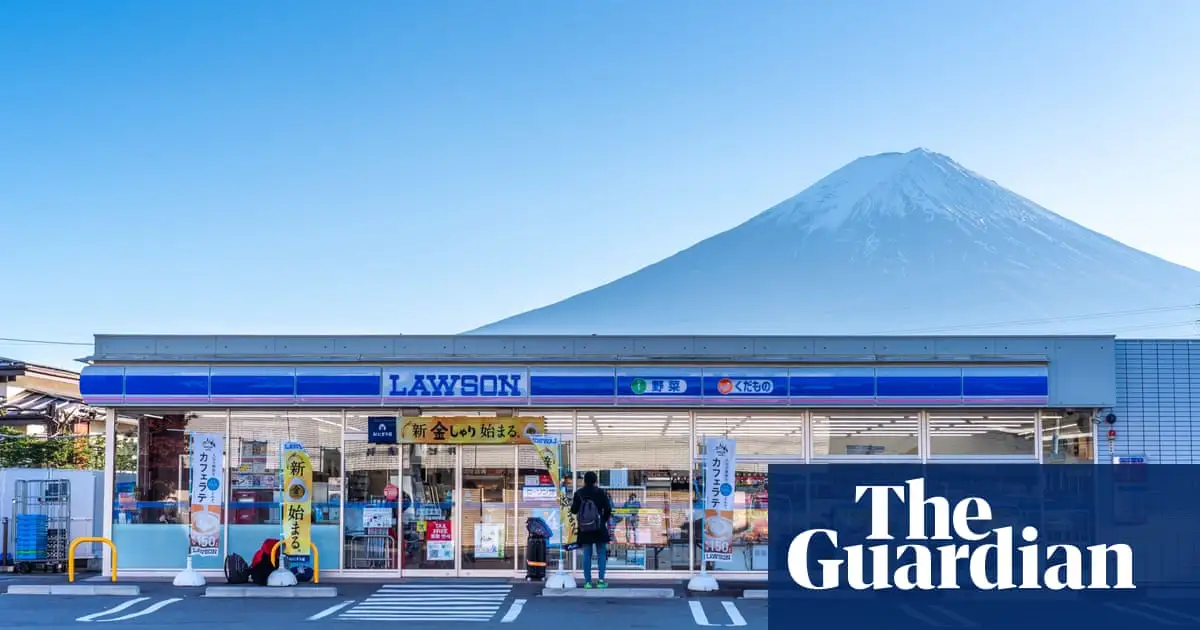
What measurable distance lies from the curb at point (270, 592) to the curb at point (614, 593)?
105 inches

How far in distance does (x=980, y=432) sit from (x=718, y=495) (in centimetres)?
385

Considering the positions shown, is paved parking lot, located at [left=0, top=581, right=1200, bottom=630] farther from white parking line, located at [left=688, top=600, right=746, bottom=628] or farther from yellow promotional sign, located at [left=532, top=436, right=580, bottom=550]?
yellow promotional sign, located at [left=532, top=436, right=580, bottom=550]

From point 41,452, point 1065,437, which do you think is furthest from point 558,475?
point 41,452

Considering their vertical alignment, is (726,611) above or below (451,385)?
below

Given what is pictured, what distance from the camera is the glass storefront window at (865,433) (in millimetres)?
17625

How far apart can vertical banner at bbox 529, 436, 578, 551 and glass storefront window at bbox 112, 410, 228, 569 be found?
4441 millimetres

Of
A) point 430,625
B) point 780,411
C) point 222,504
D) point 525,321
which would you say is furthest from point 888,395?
point 525,321

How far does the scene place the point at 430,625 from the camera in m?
12.9

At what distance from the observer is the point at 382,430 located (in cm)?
1753

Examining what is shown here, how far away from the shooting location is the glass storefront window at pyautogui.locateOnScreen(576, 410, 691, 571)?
17.6 metres

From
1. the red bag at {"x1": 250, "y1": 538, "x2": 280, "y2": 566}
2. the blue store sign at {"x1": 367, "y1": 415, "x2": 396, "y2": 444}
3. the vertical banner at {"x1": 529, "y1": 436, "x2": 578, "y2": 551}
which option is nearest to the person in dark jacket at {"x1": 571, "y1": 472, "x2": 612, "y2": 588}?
A: the vertical banner at {"x1": 529, "y1": 436, "x2": 578, "y2": 551}

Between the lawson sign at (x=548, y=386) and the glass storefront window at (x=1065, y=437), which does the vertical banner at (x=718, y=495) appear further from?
the glass storefront window at (x=1065, y=437)

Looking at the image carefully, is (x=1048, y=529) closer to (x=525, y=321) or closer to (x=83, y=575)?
(x=83, y=575)

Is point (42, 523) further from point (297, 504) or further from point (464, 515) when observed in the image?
point (464, 515)
